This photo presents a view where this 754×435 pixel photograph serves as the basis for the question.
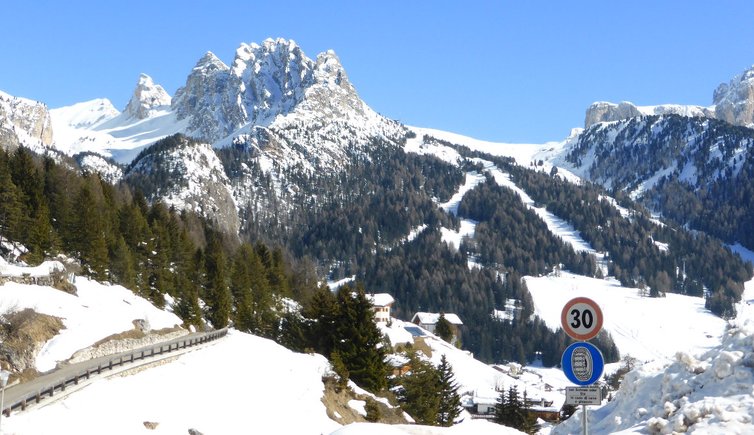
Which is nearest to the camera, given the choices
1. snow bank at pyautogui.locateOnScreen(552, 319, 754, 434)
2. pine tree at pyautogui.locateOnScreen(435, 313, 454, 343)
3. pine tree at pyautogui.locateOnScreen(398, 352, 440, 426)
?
snow bank at pyautogui.locateOnScreen(552, 319, 754, 434)

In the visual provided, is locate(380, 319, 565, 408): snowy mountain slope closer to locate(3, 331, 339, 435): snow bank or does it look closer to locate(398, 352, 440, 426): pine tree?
locate(398, 352, 440, 426): pine tree

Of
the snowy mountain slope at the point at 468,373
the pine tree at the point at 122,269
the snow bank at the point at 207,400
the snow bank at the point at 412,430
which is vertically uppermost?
the pine tree at the point at 122,269

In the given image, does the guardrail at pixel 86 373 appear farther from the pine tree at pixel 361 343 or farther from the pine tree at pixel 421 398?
the pine tree at pixel 421 398

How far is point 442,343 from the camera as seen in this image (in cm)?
11944

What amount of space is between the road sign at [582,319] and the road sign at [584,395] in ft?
2.89

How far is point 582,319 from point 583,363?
0.75 m

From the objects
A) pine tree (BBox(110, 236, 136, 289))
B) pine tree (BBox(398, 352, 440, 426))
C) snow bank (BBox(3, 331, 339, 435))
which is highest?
pine tree (BBox(110, 236, 136, 289))

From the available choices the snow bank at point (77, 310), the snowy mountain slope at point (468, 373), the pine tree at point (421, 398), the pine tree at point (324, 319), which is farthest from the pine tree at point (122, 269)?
the snowy mountain slope at point (468, 373)

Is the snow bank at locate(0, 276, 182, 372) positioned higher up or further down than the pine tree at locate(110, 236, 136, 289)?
further down

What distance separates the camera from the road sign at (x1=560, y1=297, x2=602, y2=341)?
39.2 feet

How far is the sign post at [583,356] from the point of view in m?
11.8

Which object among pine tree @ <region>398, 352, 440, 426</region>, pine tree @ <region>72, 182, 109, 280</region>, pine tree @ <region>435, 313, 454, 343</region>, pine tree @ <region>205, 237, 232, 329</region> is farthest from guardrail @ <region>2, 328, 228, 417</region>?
pine tree @ <region>435, 313, 454, 343</region>

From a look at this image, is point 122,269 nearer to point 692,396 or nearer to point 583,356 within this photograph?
point 692,396

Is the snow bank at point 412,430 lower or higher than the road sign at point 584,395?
lower
